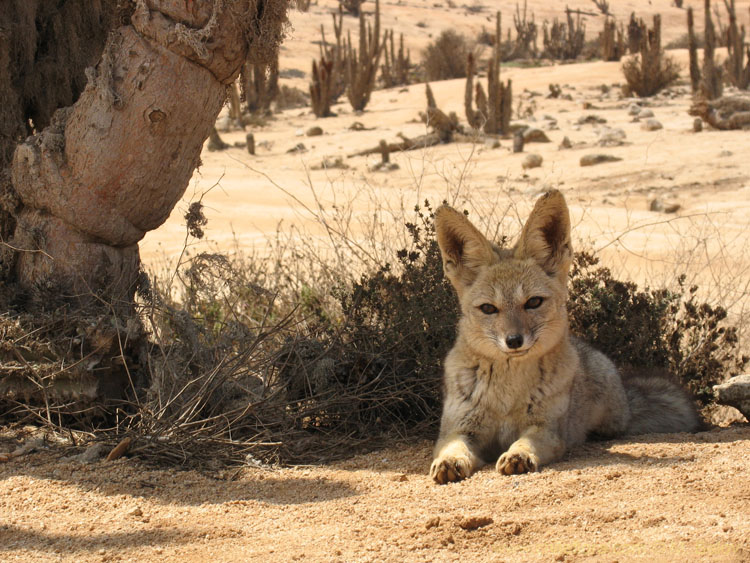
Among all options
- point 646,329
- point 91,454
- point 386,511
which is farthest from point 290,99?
point 386,511

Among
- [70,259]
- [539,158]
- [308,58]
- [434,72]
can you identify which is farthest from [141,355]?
[308,58]

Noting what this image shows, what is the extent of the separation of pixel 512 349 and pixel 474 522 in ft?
3.59

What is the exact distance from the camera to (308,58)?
4834 centimetres

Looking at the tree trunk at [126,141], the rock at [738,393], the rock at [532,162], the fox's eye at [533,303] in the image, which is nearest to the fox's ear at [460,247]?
the fox's eye at [533,303]

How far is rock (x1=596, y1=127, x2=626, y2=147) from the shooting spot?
1888 centimetres

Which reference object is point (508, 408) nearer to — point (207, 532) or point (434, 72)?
point (207, 532)

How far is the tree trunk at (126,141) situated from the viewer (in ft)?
16.4

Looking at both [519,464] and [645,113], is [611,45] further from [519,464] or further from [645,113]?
[519,464]

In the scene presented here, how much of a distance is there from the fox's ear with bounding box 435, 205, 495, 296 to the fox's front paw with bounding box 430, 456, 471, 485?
104cm

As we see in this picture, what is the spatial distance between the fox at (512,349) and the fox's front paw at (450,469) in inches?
0.9

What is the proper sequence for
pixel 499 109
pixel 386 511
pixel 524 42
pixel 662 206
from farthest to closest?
pixel 524 42 < pixel 499 109 < pixel 662 206 < pixel 386 511

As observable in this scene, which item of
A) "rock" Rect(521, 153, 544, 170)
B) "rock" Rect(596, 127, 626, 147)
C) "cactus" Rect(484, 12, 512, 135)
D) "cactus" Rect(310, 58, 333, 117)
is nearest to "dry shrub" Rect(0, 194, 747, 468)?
"rock" Rect(521, 153, 544, 170)

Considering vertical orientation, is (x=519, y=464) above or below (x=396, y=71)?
below

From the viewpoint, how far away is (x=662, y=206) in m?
13.0
